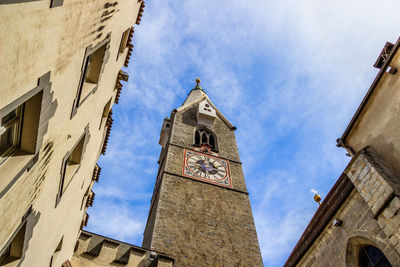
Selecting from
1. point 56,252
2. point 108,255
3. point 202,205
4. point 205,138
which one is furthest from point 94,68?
point 205,138

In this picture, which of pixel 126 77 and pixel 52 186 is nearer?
pixel 52 186

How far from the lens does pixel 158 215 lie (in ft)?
42.8

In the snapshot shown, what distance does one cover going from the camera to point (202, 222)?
13.5m

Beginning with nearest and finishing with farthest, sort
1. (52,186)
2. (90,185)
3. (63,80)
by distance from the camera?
1. (63,80)
2. (52,186)
3. (90,185)

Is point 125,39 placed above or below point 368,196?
above

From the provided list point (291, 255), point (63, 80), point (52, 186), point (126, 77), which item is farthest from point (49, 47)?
point (291, 255)

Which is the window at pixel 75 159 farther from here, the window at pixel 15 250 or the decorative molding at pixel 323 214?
the decorative molding at pixel 323 214

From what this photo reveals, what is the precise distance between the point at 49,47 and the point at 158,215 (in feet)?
35.7

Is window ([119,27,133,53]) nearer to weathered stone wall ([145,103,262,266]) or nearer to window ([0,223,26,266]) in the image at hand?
window ([0,223,26,266])

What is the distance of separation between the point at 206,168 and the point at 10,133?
1485 centimetres

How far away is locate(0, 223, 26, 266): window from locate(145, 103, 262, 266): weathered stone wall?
7.74m

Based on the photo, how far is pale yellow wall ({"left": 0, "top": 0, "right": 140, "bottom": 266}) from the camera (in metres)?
2.51

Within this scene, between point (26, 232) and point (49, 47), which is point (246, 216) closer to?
point (26, 232)

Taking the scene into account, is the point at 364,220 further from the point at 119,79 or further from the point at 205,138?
the point at 205,138
